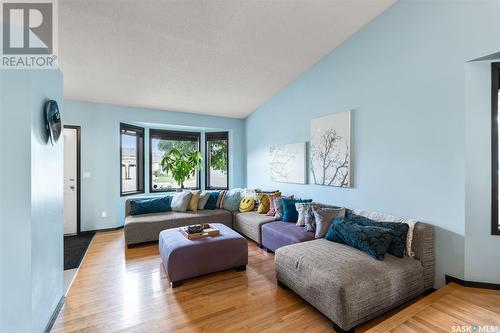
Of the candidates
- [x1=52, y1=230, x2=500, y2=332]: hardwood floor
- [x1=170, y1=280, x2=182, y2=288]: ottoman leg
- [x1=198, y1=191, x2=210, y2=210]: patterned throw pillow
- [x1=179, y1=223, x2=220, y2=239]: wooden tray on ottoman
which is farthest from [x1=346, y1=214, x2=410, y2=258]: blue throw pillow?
[x1=198, y1=191, x2=210, y2=210]: patterned throw pillow

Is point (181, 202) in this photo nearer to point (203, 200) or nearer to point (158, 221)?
point (203, 200)

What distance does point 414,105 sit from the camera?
235 cm

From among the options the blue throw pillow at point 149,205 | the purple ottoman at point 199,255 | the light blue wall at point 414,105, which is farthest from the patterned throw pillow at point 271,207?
the blue throw pillow at point 149,205

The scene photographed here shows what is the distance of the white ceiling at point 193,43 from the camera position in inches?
91.9

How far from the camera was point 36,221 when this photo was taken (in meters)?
1.53

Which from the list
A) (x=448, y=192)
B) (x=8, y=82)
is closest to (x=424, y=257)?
(x=448, y=192)

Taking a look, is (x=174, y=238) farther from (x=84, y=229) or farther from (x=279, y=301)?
(x=84, y=229)

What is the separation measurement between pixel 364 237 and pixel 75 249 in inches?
162

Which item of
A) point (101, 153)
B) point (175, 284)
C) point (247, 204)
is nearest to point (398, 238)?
point (175, 284)

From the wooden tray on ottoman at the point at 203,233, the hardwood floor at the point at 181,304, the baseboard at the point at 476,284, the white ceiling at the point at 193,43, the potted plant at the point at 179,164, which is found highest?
the white ceiling at the point at 193,43

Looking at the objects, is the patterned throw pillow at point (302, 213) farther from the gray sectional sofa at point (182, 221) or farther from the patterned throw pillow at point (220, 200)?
the patterned throw pillow at point (220, 200)

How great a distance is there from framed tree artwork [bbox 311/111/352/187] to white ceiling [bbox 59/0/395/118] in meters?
1.08

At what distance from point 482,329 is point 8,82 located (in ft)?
11.5

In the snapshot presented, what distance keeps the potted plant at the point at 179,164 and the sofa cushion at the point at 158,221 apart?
1.29 m
